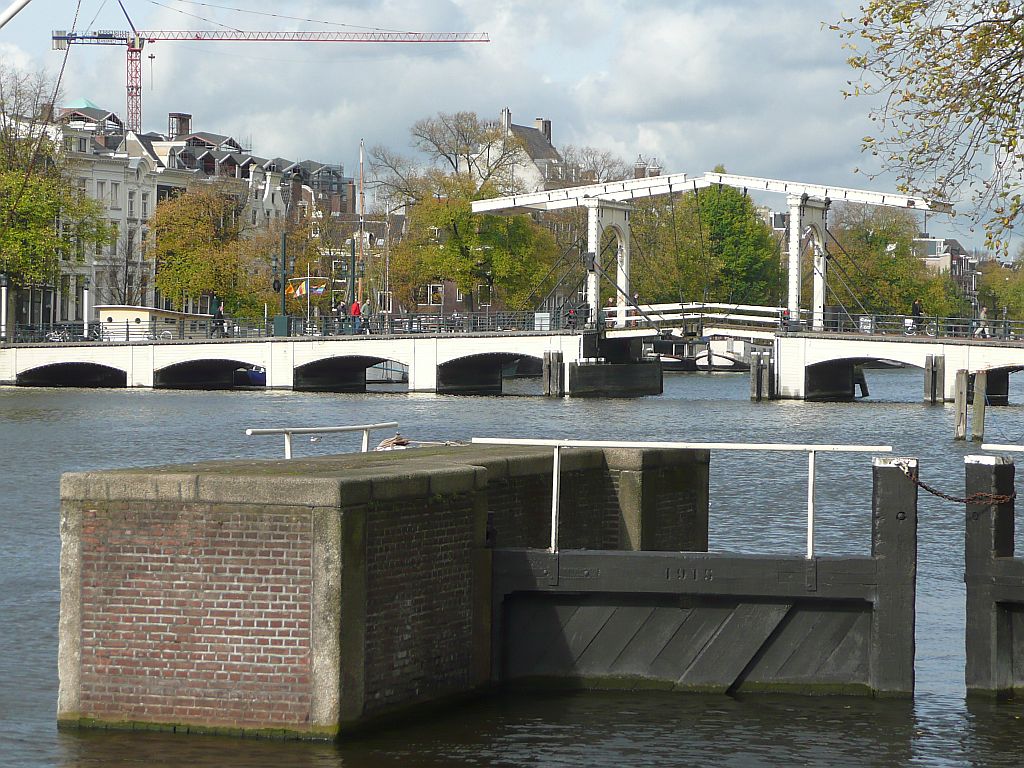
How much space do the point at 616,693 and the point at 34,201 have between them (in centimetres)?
5584

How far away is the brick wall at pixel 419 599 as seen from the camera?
9383 mm

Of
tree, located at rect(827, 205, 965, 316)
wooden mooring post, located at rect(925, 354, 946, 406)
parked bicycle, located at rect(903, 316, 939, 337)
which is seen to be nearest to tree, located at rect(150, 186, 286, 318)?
tree, located at rect(827, 205, 965, 316)

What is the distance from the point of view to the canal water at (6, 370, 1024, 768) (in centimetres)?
959

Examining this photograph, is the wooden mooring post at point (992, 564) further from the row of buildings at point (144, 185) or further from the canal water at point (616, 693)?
the row of buildings at point (144, 185)

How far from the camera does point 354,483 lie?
29.7ft

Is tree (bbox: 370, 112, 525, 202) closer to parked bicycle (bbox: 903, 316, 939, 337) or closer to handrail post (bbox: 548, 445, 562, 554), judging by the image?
parked bicycle (bbox: 903, 316, 939, 337)

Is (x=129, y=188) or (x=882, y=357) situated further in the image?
(x=129, y=188)

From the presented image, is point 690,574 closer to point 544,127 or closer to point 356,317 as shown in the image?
point 356,317

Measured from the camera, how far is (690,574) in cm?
1048

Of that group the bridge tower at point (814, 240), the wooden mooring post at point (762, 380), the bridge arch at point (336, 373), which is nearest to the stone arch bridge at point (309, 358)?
the bridge arch at point (336, 373)

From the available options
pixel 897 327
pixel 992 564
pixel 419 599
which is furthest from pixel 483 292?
pixel 419 599

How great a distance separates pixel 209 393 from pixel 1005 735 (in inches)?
2017

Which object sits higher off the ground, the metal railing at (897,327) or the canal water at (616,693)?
the metal railing at (897,327)

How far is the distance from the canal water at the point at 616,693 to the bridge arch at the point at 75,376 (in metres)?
18.6
